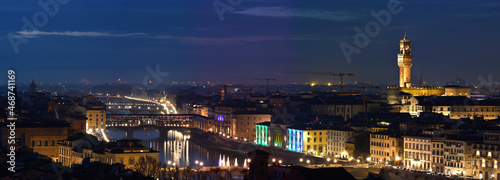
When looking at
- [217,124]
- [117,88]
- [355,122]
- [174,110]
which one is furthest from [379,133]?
[117,88]

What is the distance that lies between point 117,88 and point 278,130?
5151 inches

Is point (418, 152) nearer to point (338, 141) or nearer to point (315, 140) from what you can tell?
point (338, 141)

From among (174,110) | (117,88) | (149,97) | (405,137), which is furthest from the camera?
(117,88)

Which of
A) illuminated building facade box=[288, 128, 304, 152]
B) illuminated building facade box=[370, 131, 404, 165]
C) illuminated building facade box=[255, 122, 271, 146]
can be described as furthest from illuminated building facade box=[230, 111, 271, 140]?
→ illuminated building facade box=[370, 131, 404, 165]

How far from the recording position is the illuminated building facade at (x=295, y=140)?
52812 millimetres

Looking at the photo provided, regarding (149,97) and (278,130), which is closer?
(278,130)

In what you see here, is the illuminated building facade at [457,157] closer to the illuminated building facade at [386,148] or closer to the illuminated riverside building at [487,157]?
the illuminated riverside building at [487,157]

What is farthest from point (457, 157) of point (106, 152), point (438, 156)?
point (106, 152)

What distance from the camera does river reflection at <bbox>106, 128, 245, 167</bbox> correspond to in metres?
50.4

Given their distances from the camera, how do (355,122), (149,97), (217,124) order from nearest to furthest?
(355,122) → (217,124) → (149,97)

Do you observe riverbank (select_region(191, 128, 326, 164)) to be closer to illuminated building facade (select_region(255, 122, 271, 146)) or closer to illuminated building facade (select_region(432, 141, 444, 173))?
illuminated building facade (select_region(255, 122, 271, 146))

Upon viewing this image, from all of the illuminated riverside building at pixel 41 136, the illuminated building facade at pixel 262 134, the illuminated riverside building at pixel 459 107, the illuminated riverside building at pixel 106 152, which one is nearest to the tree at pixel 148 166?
the illuminated riverside building at pixel 106 152

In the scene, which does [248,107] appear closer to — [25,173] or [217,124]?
[217,124]

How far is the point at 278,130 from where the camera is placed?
5744 centimetres
